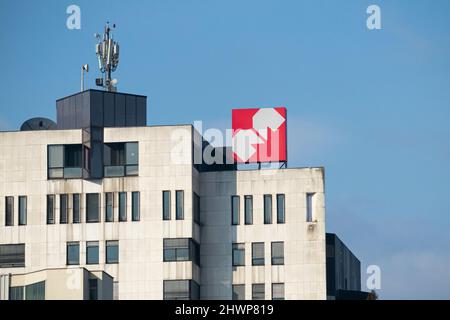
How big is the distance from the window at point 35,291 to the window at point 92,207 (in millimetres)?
18871

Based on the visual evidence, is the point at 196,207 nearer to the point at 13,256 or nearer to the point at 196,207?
the point at 196,207

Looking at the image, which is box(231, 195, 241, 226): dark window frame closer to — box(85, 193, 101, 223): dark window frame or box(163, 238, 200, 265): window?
box(163, 238, 200, 265): window

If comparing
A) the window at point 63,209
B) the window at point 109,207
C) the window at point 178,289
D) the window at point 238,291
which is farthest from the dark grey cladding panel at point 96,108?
the window at point 238,291

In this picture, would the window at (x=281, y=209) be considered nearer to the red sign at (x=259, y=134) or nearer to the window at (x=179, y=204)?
the red sign at (x=259, y=134)

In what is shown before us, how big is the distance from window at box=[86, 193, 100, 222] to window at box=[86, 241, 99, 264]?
7.94 feet

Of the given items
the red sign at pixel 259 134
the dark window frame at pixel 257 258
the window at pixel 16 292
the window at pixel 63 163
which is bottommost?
the window at pixel 16 292

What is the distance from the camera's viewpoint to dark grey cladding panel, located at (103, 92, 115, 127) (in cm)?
12915

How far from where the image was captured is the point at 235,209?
130m

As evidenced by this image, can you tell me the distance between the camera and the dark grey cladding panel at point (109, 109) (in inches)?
5085

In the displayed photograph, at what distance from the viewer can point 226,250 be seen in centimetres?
12888

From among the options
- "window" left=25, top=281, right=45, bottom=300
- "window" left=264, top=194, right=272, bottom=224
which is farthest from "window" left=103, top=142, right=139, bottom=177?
"window" left=25, top=281, right=45, bottom=300
